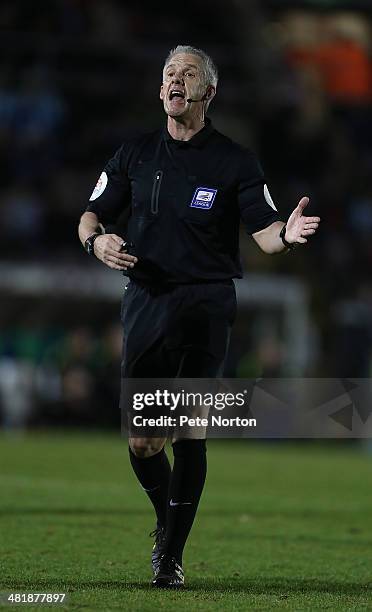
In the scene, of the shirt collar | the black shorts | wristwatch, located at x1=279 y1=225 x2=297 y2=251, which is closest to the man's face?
the shirt collar

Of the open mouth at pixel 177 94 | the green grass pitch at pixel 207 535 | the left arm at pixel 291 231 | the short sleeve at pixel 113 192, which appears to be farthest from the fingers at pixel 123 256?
the green grass pitch at pixel 207 535

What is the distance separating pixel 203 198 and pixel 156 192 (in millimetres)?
227

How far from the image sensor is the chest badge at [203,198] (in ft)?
21.1

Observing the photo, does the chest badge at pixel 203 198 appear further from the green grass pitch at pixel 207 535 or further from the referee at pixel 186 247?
the green grass pitch at pixel 207 535

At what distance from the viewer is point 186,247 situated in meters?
6.44

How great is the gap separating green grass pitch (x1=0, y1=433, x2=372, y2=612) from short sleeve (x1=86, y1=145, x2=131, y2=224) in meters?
1.75

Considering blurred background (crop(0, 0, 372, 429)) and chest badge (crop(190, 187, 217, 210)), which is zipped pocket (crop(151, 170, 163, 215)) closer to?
chest badge (crop(190, 187, 217, 210))

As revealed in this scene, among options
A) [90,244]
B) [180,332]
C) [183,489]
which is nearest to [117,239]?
[90,244]

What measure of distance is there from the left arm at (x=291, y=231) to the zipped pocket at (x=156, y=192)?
48cm

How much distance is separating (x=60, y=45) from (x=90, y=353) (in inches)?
343

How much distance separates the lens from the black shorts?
21.1ft

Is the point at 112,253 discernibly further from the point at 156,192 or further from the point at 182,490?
the point at 182,490

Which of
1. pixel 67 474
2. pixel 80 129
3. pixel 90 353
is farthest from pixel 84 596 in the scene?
pixel 80 129

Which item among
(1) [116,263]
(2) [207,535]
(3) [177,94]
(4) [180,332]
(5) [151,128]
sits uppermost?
(5) [151,128]
